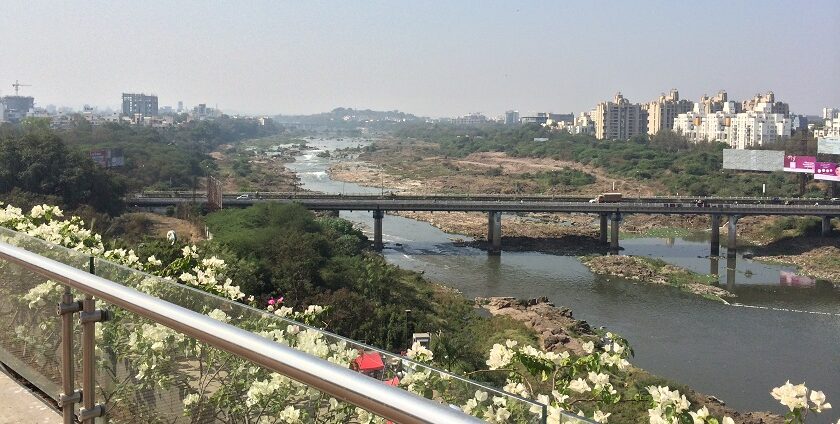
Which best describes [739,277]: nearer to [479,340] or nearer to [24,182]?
[479,340]

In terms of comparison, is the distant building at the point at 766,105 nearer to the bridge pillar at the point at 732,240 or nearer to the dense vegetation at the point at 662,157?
the dense vegetation at the point at 662,157

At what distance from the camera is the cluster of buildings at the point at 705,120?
61469 millimetres

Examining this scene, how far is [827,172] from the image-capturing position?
34.1m

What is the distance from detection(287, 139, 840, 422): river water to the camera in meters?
14.0

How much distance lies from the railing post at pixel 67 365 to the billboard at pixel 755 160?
4156cm

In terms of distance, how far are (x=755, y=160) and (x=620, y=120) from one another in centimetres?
4114

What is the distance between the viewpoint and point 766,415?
37.3 feet

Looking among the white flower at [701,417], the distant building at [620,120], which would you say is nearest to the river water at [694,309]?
the white flower at [701,417]

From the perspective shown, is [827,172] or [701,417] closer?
[701,417]

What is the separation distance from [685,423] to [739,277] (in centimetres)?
2218

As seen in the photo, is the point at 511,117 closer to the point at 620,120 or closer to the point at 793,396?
the point at 620,120

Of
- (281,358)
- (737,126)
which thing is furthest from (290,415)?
(737,126)

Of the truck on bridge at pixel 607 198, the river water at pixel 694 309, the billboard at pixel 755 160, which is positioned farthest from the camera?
the billboard at pixel 755 160

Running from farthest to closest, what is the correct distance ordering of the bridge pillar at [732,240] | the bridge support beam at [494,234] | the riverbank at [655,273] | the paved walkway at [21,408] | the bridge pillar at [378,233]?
the bridge support beam at [494,234] < the bridge pillar at [378,233] < the bridge pillar at [732,240] < the riverbank at [655,273] < the paved walkway at [21,408]
